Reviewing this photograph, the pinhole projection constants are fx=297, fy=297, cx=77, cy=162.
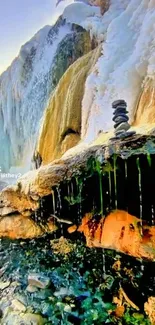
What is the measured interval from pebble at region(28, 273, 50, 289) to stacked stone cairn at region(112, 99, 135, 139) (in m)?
1.83

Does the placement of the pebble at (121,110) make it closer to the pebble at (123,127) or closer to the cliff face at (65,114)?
the pebble at (123,127)

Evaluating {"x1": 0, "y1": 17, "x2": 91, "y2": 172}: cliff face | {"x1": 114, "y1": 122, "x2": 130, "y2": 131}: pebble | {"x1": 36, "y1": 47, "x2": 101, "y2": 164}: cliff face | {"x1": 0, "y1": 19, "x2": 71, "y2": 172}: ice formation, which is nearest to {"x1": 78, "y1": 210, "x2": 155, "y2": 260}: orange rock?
{"x1": 114, "y1": 122, "x2": 130, "y2": 131}: pebble

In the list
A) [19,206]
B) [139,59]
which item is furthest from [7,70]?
[139,59]

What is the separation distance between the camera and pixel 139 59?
157 inches

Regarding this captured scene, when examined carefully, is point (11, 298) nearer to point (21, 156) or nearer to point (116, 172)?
point (116, 172)

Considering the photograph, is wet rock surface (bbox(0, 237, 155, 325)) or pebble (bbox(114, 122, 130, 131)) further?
pebble (bbox(114, 122, 130, 131))

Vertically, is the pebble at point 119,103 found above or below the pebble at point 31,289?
above

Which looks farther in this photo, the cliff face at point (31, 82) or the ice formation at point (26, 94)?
the ice formation at point (26, 94)

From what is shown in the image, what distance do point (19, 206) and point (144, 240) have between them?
87.0 inches

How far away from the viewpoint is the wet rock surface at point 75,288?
2742mm

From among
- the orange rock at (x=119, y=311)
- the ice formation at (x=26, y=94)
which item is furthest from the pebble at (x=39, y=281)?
the ice formation at (x=26, y=94)

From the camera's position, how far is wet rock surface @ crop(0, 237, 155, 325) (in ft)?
9.00

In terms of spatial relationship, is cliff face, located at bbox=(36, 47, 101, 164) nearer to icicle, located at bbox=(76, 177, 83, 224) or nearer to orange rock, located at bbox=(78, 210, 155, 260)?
icicle, located at bbox=(76, 177, 83, 224)

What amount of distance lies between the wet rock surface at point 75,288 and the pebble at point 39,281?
1 centimetres
